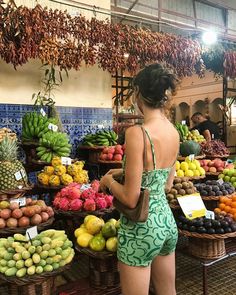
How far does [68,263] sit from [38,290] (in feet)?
0.74

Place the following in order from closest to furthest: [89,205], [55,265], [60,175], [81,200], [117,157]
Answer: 1. [55,265]
2. [89,205]
3. [81,200]
4. [60,175]
5. [117,157]

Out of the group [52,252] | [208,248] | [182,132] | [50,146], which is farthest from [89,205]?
[182,132]

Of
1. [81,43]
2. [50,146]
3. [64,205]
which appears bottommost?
[64,205]

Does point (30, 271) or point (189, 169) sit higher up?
point (189, 169)

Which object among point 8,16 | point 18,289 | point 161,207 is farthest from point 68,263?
point 8,16

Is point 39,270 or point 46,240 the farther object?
point 46,240

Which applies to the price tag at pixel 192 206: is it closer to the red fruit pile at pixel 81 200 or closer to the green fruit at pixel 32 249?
the red fruit pile at pixel 81 200

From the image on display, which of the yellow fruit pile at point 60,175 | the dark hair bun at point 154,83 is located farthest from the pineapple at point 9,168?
the dark hair bun at point 154,83

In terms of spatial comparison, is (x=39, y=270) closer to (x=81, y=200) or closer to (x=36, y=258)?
(x=36, y=258)

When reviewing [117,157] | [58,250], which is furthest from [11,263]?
[117,157]

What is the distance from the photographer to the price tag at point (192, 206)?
283 cm

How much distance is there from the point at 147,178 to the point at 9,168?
5.52ft

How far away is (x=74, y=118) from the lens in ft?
15.3

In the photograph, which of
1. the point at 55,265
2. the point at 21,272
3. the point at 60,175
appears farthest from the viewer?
the point at 60,175
